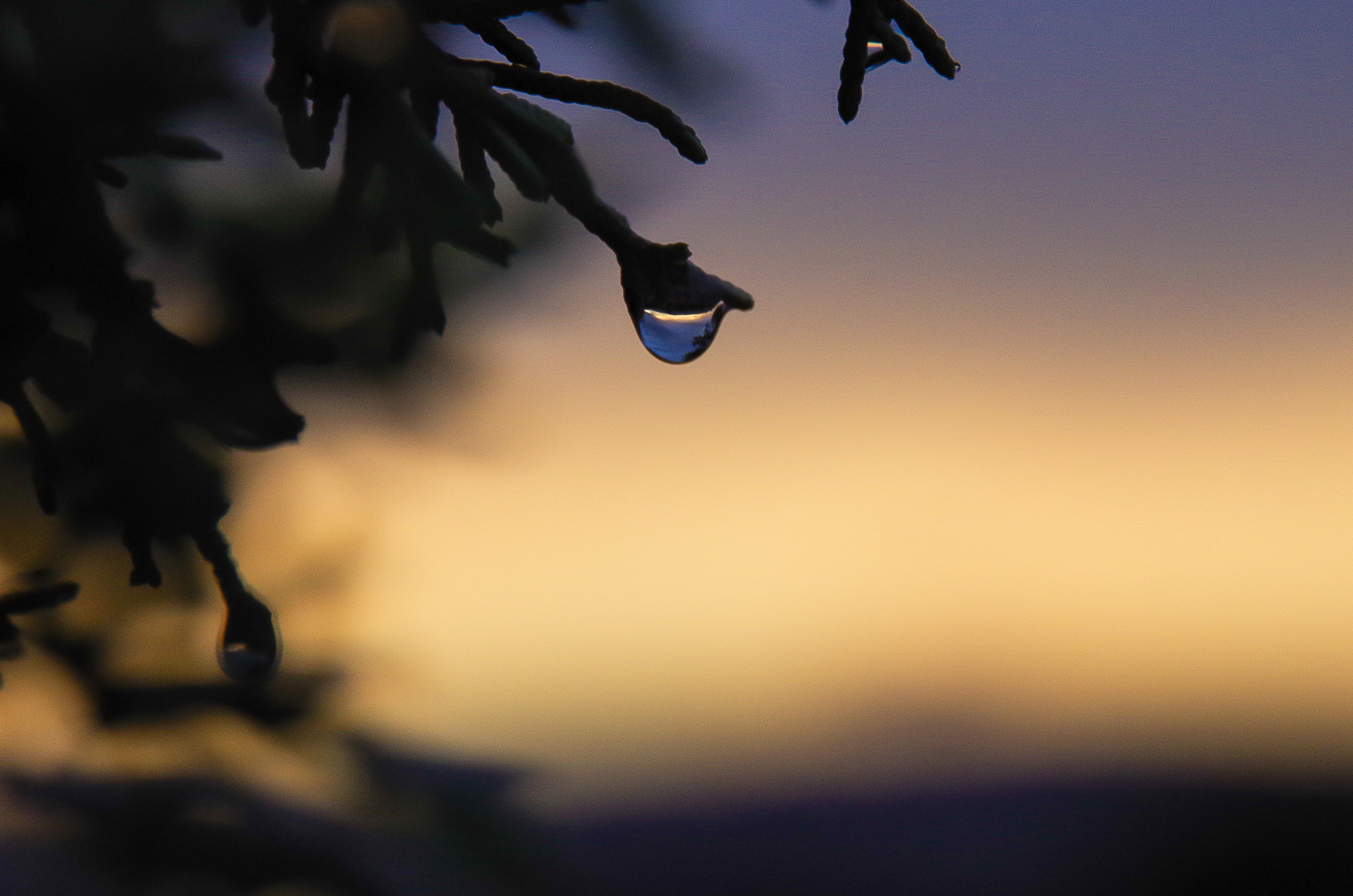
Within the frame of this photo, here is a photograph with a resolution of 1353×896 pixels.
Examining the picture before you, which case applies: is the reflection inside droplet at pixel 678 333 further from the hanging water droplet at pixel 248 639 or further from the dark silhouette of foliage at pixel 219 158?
the hanging water droplet at pixel 248 639

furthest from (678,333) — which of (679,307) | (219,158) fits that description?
(219,158)

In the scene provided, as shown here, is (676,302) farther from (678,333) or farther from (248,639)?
(248,639)

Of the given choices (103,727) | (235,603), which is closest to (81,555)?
(103,727)

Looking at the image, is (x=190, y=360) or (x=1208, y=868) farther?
(x=1208, y=868)

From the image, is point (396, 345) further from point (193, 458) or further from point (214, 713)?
point (214, 713)

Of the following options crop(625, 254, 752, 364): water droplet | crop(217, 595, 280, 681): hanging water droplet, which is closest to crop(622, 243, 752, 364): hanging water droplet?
crop(625, 254, 752, 364): water droplet

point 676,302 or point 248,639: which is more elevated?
point 676,302
